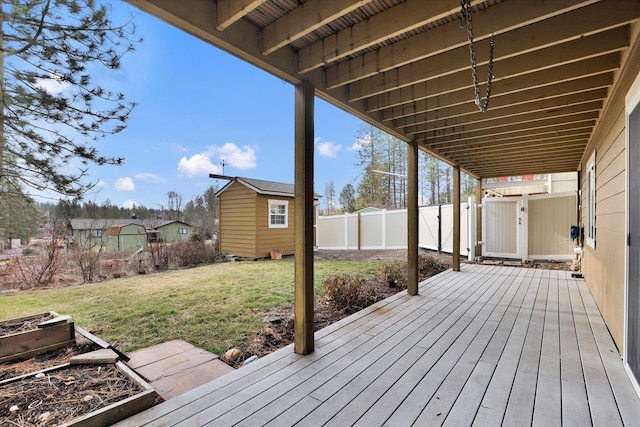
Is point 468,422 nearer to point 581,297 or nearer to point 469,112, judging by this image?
point 469,112

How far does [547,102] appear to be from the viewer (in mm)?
3219

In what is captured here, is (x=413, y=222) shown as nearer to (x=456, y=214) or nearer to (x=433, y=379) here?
(x=456, y=214)

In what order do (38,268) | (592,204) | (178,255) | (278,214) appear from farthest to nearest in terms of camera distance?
1. (278,214)
2. (178,255)
3. (38,268)
4. (592,204)

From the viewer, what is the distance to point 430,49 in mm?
2189

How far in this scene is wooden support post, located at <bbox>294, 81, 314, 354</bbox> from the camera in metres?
2.46

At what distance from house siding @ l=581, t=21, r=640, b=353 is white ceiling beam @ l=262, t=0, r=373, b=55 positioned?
6.36 ft

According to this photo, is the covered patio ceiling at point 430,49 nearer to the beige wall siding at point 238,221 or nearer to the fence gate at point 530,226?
the fence gate at point 530,226

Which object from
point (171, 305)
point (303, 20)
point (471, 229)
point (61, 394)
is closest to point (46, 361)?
point (61, 394)

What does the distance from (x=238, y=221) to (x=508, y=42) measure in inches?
363

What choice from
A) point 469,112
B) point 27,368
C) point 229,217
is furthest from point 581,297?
point 229,217

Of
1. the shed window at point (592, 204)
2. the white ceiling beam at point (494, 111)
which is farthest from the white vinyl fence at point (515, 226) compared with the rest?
the white ceiling beam at point (494, 111)

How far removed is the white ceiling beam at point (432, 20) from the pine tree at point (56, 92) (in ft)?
7.17

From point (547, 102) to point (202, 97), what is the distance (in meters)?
18.8

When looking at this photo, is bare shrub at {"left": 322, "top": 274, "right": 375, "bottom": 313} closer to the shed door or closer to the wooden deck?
the wooden deck
